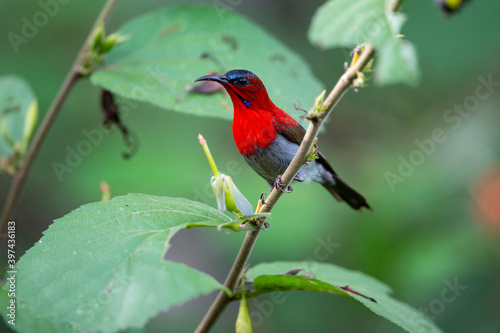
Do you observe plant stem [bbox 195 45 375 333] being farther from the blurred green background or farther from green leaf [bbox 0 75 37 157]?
the blurred green background

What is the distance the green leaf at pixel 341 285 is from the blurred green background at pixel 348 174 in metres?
1.28

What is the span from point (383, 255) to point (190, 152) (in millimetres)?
2025

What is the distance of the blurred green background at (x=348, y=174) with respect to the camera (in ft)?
13.4

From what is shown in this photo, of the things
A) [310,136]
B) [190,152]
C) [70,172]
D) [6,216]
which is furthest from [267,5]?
[310,136]

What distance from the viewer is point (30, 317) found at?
2.03m

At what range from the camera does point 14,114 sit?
3.42 m

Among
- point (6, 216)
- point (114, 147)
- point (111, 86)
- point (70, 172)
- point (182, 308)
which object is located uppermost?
point (111, 86)

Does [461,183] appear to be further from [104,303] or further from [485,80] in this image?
[104,303]
